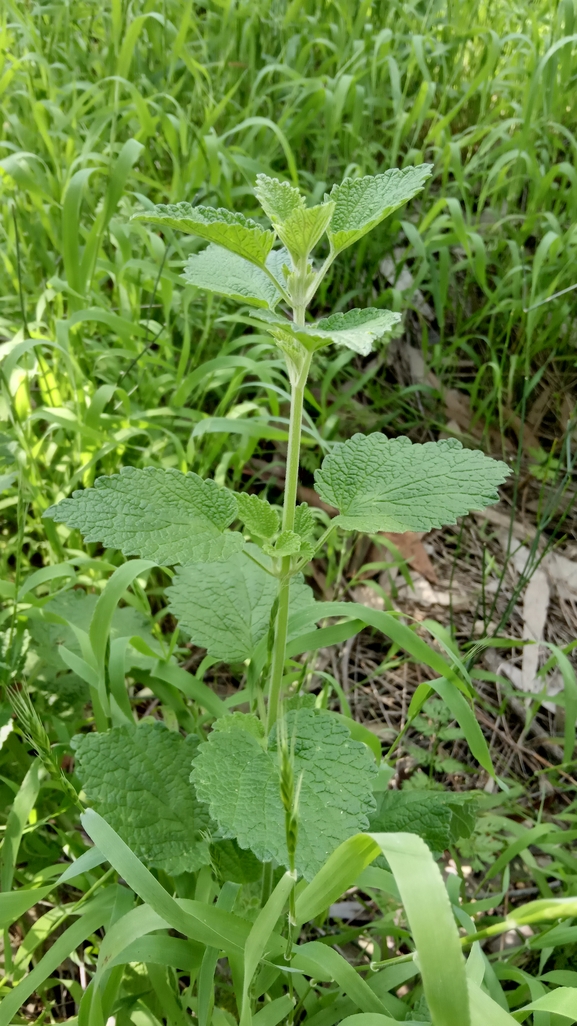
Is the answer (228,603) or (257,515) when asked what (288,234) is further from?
(228,603)

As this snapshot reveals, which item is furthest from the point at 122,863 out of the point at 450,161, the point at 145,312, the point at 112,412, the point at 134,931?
the point at 450,161

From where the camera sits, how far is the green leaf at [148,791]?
705 mm

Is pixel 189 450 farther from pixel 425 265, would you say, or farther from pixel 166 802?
pixel 425 265

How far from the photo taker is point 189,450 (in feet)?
4.18

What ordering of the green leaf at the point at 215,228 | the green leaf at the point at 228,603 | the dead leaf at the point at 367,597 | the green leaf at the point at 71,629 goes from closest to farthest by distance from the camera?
1. the green leaf at the point at 215,228
2. the green leaf at the point at 228,603
3. the green leaf at the point at 71,629
4. the dead leaf at the point at 367,597

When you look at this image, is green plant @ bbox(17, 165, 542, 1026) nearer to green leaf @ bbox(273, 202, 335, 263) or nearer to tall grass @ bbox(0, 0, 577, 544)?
green leaf @ bbox(273, 202, 335, 263)

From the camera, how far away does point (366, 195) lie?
2.23 ft

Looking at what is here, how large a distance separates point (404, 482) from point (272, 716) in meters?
0.29

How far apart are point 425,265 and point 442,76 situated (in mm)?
1016

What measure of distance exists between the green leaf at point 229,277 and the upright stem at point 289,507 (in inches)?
1.9

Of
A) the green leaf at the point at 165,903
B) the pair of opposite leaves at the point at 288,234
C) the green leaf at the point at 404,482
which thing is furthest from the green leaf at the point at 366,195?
the green leaf at the point at 165,903

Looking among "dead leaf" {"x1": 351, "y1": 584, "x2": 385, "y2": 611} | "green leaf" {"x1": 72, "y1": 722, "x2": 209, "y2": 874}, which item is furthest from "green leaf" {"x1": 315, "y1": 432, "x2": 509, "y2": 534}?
"dead leaf" {"x1": 351, "y1": 584, "x2": 385, "y2": 611}

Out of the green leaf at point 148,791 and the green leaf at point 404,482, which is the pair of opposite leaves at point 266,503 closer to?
the green leaf at point 404,482

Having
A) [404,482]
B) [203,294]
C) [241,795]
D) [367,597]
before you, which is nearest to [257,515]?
[404,482]
